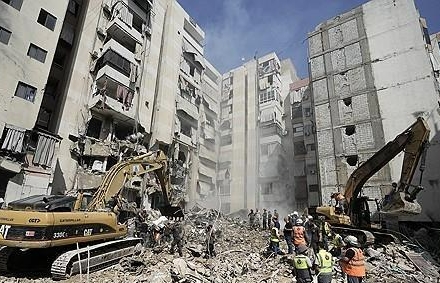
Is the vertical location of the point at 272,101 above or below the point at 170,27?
below

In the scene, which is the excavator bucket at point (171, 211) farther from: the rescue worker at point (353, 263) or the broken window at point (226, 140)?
the broken window at point (226, 140)

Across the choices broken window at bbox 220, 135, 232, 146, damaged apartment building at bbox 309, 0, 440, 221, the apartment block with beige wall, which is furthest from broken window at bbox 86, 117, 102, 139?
broken window at bbox 220, 135, 232, 146

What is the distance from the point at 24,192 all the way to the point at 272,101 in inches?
1118

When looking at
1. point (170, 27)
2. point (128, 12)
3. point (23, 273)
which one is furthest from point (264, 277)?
point (170, 27)

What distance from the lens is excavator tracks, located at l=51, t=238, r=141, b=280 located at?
682 cm

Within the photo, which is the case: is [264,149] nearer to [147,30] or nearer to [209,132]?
[209,132]

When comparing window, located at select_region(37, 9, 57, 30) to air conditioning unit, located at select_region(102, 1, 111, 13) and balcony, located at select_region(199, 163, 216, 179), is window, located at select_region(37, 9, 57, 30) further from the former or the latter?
balcony, located at select_region(199, 163, 216, 179)

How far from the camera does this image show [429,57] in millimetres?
21188

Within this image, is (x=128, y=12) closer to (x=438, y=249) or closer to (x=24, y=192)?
(x=24, y=192)

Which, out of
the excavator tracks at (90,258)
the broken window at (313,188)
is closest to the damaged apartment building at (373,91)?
the broken window at (313,188)

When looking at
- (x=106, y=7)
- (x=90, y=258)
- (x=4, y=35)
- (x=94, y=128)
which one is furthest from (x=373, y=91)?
(x=4, y=35)

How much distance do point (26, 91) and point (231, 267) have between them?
52.6ft

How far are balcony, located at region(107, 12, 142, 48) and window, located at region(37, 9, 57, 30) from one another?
5.60 m

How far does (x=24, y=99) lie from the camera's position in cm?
1590
